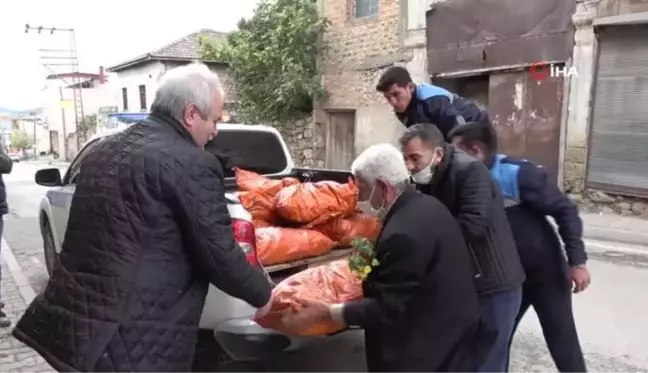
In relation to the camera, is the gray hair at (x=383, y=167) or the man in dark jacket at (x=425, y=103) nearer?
the gray hair at (x=383, y=167)

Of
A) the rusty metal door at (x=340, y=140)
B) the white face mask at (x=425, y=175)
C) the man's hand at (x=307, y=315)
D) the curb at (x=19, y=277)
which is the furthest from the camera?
the rusty metal door at (x=340, y=140)

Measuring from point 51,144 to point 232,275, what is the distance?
5941 centimetres

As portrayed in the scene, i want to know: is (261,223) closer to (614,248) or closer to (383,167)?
(383,167)

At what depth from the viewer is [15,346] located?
4.17m

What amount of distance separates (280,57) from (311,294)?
1337 cm

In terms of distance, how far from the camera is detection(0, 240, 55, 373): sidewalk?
3.79m

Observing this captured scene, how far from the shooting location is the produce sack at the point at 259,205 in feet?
13.0

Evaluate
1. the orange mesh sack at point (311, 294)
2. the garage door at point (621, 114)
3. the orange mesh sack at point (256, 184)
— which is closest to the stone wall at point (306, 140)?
the garage door at point (621, 114)

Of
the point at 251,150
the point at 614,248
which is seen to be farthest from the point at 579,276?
the point at 614,248

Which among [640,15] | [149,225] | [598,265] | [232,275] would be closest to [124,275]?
[149,225]

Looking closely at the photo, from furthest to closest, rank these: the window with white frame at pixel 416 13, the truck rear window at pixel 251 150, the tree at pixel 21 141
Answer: the tree at pixel 21 141 < the window with white frame at pixel 416 13 < the truck rear window at pixel 251 150

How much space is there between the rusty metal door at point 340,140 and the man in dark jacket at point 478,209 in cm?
1293

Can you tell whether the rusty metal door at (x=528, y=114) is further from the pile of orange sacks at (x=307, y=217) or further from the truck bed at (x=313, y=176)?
the pile of orange sacks at (x=307, y=217)

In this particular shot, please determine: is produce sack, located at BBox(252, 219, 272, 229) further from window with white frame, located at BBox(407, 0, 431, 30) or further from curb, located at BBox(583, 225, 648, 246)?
window with white frame, located at BBox(407, 0, 431, 30)
